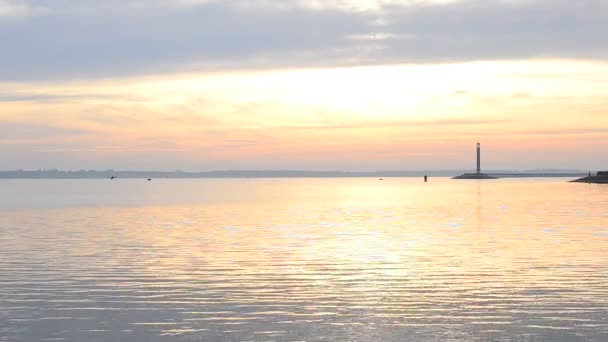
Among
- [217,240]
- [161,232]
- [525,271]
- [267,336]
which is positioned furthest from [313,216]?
[267,336]

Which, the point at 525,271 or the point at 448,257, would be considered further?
the point at 448,257

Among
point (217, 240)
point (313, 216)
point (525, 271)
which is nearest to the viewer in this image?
point (525, 271)

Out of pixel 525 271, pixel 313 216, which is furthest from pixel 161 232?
pixel 525 271

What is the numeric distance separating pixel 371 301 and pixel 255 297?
13.0ft

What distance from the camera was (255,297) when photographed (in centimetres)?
2803

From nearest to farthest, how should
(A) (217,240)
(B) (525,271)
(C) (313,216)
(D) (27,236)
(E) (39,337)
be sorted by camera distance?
(E) (39,337), (B) (525,271), (A) (217,240), (D) (27,236), (C) (313,216)

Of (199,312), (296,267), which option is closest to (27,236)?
(296,267)

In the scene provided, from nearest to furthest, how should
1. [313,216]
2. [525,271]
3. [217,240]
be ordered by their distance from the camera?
[525,271], [217,240], [313,216]

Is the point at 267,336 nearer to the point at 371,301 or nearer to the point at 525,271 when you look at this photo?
the point at 371,301

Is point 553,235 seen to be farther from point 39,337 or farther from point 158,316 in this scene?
point 39,337

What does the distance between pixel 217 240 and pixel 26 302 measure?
24.6 m

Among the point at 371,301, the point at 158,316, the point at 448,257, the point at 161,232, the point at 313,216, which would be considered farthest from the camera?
the point at 313,216

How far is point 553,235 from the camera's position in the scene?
53750mm

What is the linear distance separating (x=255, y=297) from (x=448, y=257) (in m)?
15.1
